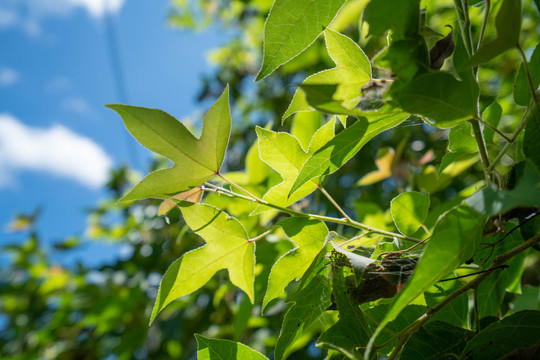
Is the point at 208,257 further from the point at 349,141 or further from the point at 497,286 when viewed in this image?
the point at 497,286

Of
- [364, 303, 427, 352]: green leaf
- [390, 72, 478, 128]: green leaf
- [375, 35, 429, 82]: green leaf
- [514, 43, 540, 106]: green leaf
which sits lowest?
[364, 303, 427, 352]: green leaf

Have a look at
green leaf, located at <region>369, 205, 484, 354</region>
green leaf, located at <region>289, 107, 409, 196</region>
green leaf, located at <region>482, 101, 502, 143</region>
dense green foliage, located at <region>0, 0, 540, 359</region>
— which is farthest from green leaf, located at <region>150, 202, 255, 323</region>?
green leaf, located at <region>482, 101, 502, 143</region>

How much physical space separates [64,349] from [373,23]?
245 cm

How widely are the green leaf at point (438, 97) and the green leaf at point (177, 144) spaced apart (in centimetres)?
20

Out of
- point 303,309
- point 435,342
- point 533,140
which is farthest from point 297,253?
point 533,140

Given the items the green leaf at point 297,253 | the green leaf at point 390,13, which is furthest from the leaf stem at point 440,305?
the green leaf at point 390,13

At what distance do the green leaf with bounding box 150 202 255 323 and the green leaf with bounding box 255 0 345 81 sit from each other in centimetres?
17

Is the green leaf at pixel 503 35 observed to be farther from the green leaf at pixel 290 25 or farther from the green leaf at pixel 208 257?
the green leaf at pixel 208 257

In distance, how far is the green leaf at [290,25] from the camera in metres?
0.43

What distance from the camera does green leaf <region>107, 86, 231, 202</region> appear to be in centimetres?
46

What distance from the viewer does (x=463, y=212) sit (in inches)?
12.4

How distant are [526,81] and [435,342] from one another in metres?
0.30

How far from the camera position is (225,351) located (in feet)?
1.45

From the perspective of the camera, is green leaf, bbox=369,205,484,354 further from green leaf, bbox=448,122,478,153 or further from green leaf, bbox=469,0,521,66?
green leaf, bbox=448,122,478,153
